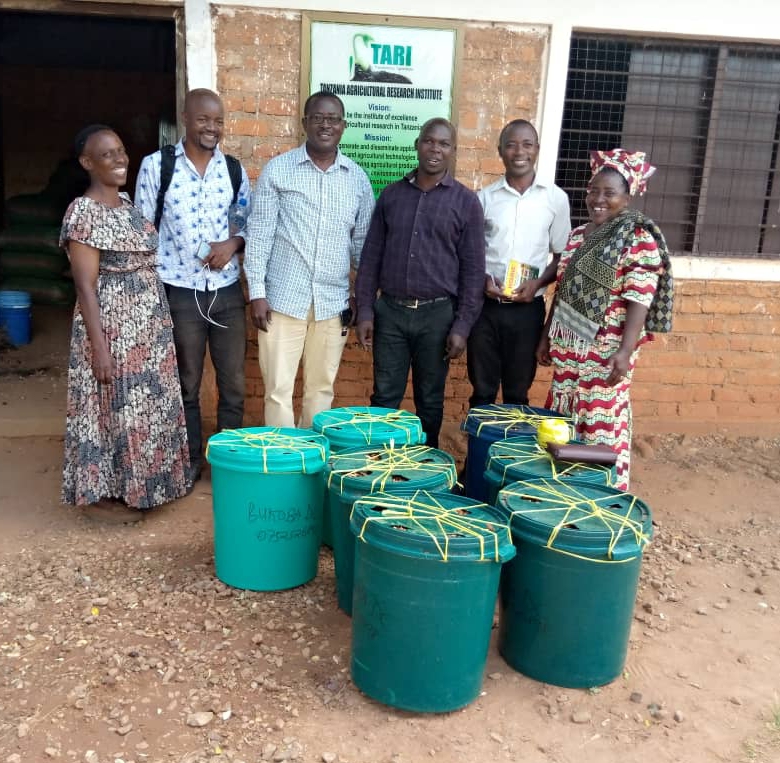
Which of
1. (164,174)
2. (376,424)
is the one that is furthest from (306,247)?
(376,424)

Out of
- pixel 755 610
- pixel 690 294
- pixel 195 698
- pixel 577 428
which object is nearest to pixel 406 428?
pixel 577 428

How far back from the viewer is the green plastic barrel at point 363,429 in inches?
135

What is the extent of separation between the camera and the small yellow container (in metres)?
3.26

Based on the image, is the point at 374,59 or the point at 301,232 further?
the point at 374,59

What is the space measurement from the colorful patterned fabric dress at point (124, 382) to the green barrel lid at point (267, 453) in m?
0.69

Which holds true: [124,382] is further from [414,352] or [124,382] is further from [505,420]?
[505,420]

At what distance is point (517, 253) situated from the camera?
4133 millimetres

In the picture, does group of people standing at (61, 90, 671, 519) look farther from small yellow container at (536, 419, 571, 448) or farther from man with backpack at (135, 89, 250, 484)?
small yellow container at (536, 419, 571, 448)

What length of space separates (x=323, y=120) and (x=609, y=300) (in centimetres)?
161

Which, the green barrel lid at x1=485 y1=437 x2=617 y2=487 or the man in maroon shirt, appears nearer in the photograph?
the green barrel lid at x1=485 y1=437 x2=617 y2=487

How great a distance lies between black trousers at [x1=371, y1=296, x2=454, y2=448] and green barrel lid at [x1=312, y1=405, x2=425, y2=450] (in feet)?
1.46

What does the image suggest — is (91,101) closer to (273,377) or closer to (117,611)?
(273,377)

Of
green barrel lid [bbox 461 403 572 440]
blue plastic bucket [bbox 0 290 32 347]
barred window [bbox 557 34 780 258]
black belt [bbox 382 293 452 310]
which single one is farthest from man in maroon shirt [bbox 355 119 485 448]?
blue plastic bucket [bbox 0 290 32 347]

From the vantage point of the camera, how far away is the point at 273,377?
4172mm
